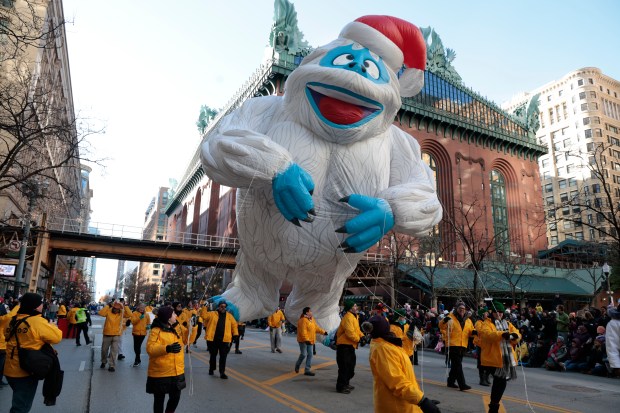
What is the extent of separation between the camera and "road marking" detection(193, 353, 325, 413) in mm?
5357

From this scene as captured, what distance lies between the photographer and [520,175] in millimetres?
43750

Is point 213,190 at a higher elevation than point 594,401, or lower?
higher

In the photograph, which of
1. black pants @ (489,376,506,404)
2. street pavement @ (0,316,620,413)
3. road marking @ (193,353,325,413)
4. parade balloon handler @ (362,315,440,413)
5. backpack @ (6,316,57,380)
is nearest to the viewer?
parade balloon handler @ (362,315,440,413)

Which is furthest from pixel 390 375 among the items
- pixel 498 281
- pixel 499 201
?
pixel 499 201

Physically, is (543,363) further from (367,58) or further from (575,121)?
(575,121)

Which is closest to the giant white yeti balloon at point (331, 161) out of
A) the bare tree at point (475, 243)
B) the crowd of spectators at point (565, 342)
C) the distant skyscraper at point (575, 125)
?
the bare tree at point (475, 243)

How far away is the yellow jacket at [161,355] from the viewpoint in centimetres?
417

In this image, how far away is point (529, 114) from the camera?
45.4 metres

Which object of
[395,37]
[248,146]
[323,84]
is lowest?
[248,146]

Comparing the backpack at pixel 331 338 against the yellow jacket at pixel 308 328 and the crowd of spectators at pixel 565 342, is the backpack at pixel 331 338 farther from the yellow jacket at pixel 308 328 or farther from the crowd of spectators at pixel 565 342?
the crowd of spectators at pixel 565 342

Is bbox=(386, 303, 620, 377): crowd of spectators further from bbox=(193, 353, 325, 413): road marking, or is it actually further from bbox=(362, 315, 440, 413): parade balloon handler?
bbox=(362, 315, 440, 413): parade balloon handler

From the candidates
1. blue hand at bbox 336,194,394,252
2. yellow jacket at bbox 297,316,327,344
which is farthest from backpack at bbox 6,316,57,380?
yellow jacket at bbox 297,316,327,344

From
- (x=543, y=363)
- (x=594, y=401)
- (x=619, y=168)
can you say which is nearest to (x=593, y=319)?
(x=543, y=363)

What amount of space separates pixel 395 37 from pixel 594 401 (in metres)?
5.88
